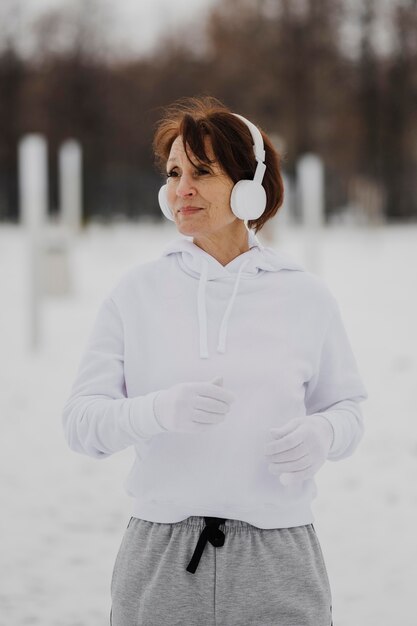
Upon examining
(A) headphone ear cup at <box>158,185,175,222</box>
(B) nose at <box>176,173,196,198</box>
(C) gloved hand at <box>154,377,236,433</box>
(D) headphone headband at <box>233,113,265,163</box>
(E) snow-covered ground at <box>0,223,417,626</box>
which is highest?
(D) headphone headband at <box>233,113,265,163</box>

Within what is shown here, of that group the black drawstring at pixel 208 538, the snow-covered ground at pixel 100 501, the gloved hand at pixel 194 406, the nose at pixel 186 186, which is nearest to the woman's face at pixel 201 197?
the nose at pixel 186 186

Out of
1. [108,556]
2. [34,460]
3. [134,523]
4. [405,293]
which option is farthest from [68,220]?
[134,523]

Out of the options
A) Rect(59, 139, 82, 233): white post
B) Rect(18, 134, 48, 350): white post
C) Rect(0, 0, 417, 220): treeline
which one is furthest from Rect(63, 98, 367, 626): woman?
Rect(0, 0, 417, 220): treeline

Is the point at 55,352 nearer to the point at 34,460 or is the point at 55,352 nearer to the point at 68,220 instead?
the point at 34,460

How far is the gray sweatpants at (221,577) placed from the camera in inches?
69.2

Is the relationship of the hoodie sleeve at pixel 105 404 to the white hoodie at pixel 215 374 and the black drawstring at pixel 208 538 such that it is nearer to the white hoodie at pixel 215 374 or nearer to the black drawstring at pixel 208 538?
the white hoodie at pixel 215 374

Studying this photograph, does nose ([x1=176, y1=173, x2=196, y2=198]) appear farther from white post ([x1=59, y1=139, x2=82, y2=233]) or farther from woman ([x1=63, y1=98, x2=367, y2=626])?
white post ([x1=59, y1=139, x2=82, y2=233])

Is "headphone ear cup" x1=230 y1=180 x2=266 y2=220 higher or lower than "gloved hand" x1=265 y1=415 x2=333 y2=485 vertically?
higher

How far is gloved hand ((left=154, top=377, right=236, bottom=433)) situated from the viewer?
63.5 inches

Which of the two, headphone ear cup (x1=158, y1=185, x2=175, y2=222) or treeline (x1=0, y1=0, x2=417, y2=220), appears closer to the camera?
headphone ear cup (x1=158, y1=185, x2=175, y2=222)

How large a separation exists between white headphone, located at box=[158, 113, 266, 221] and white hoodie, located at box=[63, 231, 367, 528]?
0.11 meters

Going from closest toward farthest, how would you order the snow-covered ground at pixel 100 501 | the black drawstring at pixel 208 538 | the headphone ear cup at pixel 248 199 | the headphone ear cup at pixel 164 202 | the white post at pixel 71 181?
the black drawstring at pixel 208 538 → the headphone ear cup at pixel 248 199 → the headphone ear cup at pixel 164 202 → the snow-covered ground at pixel 100 501 → the white post at pixel 71 181

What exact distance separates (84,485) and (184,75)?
37.2 meters

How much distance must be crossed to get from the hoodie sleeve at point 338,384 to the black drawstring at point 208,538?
292 mm
